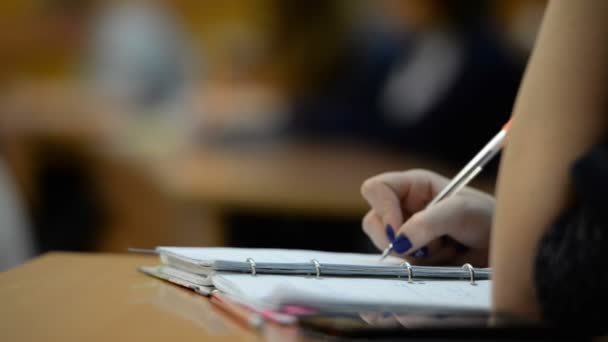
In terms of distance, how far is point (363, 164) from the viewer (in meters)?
2.47

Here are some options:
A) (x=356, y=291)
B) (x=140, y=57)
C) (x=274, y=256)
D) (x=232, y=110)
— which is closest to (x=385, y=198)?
(x=274, y=256)

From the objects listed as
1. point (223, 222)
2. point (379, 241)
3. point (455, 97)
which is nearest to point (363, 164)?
point (455, 97)

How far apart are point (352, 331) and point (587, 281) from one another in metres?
0.12

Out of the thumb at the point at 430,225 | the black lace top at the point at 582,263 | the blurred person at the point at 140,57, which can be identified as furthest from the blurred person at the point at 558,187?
the blurred person at the point at 140,57

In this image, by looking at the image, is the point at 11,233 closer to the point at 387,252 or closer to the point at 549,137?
the point at 387,252

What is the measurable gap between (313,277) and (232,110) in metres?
2.96

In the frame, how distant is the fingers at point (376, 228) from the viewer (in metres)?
0.89

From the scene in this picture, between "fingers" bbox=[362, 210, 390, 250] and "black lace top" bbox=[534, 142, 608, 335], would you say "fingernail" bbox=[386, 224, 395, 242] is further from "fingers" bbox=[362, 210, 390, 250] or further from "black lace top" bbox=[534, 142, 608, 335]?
"black lace top" bbox=[534, 142, 608, 335]

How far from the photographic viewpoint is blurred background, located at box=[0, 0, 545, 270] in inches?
95.3

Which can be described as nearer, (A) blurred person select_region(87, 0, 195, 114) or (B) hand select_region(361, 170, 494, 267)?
(B) hand select_region(361, 170, 494, 267)

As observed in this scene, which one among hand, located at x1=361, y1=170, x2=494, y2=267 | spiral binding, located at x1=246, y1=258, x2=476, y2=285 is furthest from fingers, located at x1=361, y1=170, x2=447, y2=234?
spiral binding, located at x1=246, y1=258, x2=476, y2=285

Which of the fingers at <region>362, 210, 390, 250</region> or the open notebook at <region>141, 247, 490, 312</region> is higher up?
the fingers at <region>362, 210, 390, 250</region>

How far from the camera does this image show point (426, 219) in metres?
0.83

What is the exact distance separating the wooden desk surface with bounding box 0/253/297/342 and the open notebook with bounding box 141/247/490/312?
0.8 inches
